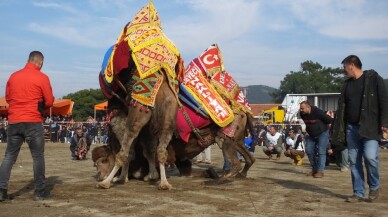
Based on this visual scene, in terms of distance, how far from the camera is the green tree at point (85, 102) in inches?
2584

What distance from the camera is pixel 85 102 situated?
6706 cm

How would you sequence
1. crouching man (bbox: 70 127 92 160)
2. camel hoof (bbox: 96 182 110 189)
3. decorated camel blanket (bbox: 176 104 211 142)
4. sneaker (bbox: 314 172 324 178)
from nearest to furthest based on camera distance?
1. camel hoof (bbox: 96 182 110 189)
2. decorated camel blanket (bbox: 176 104 211 142)
3. sneaker (bbox: 314 172 324 178)
4. crouching man (bbox: 70 127 92 160)

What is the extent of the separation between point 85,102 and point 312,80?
44529 millimetres

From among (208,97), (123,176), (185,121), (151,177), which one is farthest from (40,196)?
(208,97)

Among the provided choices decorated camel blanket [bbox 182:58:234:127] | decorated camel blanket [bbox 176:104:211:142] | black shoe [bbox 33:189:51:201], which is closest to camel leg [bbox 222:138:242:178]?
decorated camel blanket [bbox 182:58:234:127]

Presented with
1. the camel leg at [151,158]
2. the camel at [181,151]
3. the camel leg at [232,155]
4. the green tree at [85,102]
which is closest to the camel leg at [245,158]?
the camel at [181,151]

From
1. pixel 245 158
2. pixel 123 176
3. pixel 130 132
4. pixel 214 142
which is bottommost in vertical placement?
pixel 123 176

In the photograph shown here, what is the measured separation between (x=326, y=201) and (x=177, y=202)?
2.21 meters

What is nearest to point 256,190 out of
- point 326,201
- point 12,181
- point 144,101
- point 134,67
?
point 326,201

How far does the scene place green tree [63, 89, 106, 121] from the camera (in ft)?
215

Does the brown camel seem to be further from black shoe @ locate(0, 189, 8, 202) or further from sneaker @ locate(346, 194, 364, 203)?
sneaker @ locate(346, 194, 364, 203)

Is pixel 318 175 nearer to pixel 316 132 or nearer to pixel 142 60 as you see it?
pixel 316 132

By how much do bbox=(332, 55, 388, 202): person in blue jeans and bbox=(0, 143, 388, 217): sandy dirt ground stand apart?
436mm

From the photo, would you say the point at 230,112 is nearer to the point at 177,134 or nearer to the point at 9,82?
the point at 177,134
